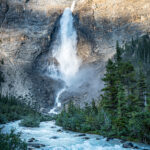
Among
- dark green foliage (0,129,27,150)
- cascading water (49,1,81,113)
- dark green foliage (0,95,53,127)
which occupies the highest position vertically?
cascading water (49,1,81,113)

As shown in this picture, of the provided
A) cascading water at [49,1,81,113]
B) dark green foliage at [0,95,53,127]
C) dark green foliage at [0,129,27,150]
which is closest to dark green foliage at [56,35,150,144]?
dark green foliage at [0,95,53,127]

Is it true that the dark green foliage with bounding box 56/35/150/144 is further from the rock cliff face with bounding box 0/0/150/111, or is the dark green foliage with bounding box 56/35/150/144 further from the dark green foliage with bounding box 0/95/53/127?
the rock cliff face with bounding box 0/0/150/111

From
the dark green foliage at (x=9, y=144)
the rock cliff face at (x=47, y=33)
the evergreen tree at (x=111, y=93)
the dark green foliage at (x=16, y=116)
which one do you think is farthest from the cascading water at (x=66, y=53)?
the dark green foliage at (x=9, y=144)

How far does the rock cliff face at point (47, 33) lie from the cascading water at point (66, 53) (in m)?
2.96

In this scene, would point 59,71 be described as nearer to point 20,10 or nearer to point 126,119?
point 20,10

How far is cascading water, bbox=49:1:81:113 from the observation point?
80062mm

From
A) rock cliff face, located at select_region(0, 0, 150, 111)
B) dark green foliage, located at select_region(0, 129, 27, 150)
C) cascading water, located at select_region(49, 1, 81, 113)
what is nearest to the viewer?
dark green foliage, located at select_region(0, 129, 27, 150)

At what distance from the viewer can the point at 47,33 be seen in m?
87.1

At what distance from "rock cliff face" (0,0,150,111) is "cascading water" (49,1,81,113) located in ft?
9.72

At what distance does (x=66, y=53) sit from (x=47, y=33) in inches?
520

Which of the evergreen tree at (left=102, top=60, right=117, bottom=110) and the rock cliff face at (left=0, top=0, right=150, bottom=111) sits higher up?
the rock cliff face at (left=0, top=0, right=150, bottom=111)

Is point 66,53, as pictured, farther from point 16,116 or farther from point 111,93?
point 111,93

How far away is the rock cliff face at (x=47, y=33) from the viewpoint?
70.2m

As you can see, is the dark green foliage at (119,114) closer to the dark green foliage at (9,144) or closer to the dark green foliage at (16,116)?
the dark green foliage at (16,116)
